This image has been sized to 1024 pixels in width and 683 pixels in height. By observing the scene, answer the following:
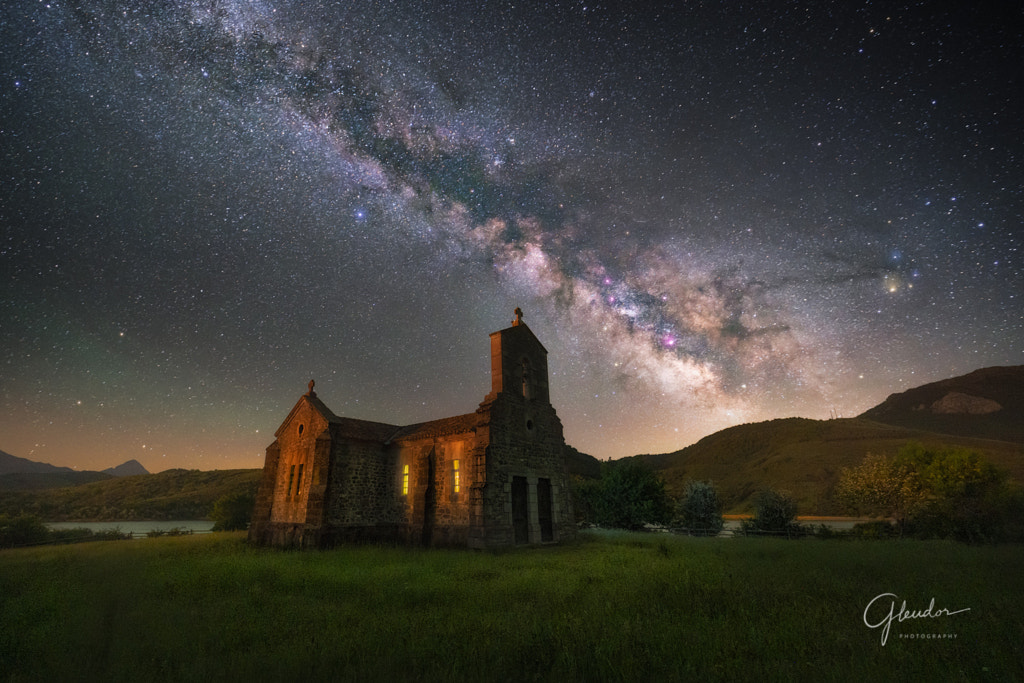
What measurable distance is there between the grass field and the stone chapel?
5313 millimetres

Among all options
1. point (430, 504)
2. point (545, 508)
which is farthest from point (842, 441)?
point (430, 504)

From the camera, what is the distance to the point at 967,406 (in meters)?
138

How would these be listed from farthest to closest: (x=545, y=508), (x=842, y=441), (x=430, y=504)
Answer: (x=842, y=441), (x=545, y=508), (x=430, y=504)

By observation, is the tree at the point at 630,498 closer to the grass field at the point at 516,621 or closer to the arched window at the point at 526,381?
the arched window at the point at 526,381

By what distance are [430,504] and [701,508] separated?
940 inches

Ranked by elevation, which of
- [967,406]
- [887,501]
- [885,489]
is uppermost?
[967,406]

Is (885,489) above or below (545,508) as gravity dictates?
above

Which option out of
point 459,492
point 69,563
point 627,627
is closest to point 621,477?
point 459,492

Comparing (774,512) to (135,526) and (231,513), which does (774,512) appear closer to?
(231,513)

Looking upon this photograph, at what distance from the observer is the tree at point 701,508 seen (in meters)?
33.8

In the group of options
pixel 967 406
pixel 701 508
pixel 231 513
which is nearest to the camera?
pixel 701 508

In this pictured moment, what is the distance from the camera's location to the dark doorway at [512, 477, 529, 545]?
2133 centimetres

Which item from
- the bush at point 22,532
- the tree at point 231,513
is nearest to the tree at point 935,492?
the tree at point 231,513
